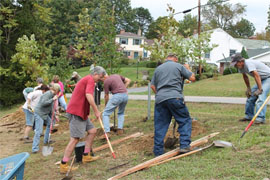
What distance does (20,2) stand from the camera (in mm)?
18594

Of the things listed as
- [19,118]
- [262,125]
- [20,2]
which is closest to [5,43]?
[20,2]

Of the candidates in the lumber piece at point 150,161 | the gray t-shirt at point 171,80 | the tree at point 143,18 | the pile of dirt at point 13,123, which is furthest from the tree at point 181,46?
the tree at point 143,18

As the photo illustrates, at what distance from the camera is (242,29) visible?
7112cm

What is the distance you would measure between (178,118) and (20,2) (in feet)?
53.9

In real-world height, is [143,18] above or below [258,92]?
above

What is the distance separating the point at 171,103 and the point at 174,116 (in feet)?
0.90

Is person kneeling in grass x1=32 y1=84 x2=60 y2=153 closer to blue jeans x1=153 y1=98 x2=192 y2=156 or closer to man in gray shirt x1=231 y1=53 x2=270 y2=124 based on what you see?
blue jeans x1=153 y1=98 x2=192 y2=156

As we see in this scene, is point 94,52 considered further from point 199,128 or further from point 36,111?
point 199,128

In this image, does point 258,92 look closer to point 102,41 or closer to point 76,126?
point 76,126

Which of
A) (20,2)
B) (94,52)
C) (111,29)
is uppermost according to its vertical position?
(20,2)

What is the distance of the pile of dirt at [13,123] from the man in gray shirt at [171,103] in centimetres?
758

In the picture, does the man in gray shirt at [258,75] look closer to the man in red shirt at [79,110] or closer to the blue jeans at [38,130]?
the man in red shirt at [79,110]

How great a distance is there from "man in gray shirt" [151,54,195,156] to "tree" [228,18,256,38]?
211 feet

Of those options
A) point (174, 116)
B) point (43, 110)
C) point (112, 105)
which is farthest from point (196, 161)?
point (43, 110)
